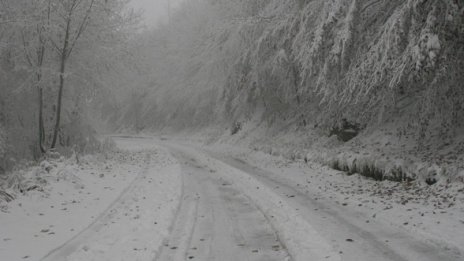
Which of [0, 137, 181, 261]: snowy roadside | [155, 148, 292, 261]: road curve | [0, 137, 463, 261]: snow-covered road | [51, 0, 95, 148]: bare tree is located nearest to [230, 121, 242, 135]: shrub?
[51, 0, 95, 148]: bare tree

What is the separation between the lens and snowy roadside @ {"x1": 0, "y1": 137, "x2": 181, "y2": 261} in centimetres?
680

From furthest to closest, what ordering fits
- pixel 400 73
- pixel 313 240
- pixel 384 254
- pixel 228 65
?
pixel 228 65 → pixel 400 73 → pixel 313 240 → pixel 384 254

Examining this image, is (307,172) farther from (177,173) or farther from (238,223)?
(238,223)

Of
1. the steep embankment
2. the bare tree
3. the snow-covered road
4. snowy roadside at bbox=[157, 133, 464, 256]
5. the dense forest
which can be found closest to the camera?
the snow-covered road

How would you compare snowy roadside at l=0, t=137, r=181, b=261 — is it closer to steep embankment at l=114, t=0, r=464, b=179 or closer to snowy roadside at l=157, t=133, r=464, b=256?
snowy roadside at l=157, t=133, r=464, b=256

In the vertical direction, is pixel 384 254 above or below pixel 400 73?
below

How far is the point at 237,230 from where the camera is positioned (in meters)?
7.73

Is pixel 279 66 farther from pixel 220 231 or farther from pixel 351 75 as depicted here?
pixel 220 231

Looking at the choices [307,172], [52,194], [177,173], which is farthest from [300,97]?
[52,194]

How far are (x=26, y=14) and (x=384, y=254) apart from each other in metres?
15.7

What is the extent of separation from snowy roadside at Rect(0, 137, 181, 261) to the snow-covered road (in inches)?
1.0

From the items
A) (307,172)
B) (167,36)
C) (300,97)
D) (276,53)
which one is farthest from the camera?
(167,36)

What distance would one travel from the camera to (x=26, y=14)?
1641 centimetres

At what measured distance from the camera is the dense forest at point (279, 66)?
9.90 metres
